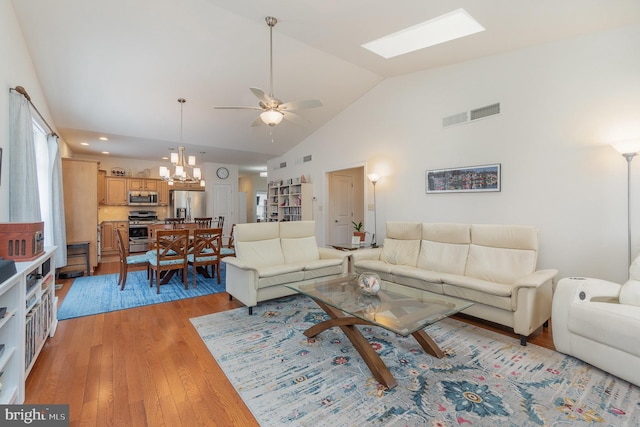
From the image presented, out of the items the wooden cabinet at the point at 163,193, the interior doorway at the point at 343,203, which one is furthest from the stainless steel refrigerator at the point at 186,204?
the interior doorway at the point at 343,203

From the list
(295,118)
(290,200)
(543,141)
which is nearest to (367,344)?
(295,118)

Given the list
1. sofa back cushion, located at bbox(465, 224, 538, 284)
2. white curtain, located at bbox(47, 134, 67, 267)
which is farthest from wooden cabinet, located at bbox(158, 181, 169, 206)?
sofa back cushion, located at bbox(465, 224, 538, 284)

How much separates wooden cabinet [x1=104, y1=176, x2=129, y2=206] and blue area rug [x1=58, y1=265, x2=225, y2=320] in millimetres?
2943

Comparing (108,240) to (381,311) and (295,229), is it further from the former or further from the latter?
(381,311)

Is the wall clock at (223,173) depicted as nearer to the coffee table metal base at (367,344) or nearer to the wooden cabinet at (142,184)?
the wooden cabinet at (142,184)

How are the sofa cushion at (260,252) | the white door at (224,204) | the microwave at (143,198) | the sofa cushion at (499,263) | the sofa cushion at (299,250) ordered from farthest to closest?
the white door at (224,204) → the microwave at (143,198) → the sofa cushion at (299,250) → the sofa cushion at (260,252) → the sofa cushion at (499,263)

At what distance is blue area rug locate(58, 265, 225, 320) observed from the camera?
3482 mm

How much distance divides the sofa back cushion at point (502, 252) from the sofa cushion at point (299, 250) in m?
2.07

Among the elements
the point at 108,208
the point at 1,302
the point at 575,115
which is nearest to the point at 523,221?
the point at 575,115

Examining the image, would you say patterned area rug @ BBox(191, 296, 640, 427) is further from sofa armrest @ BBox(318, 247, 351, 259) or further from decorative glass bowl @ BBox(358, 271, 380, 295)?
sofa armrest @ BBox(318, 247, 351, 259)

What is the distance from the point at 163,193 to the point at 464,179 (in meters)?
7.49

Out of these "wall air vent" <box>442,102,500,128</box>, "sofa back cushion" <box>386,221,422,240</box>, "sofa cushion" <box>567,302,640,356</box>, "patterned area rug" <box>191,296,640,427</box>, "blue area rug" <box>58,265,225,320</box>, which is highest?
"wall air vent" <box>442,102,500,128</box>

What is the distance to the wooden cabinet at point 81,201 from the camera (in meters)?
5.23

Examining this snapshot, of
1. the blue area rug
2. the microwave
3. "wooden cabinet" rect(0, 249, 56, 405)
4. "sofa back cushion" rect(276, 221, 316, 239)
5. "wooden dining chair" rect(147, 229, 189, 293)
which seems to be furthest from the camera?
the microwave
